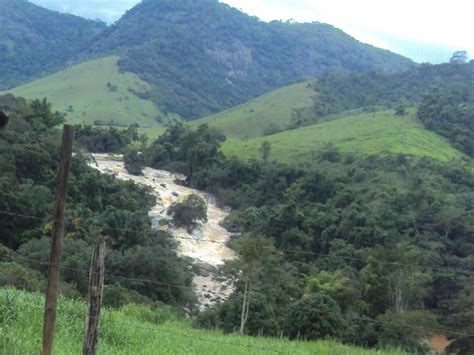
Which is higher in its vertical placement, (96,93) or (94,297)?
(96,93)

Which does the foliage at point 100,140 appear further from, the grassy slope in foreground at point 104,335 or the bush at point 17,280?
the grassy slope in foreground at point 104,335

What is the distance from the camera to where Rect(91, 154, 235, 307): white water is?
37.7 m

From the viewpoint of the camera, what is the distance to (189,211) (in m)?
49.1

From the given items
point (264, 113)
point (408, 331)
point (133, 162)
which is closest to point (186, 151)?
point (133, 162)

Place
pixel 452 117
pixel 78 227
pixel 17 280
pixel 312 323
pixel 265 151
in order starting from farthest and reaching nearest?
pixel 452 117, pixel 265 151, pixel 78 227, pixel 312 323, pixel 17 280

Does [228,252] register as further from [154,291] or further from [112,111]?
[112,111]

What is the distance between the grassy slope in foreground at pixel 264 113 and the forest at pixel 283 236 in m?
29.1

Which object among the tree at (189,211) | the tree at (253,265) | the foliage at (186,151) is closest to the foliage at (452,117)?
the foliage at (186,151)

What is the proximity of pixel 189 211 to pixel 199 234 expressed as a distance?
2099 millimetres

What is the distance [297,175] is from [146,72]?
9988 centimetres

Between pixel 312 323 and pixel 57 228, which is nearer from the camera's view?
pixel 57 228

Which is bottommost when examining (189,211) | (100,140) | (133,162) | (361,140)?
(189,211)

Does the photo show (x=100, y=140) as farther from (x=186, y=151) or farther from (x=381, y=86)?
(x=381, y=86)

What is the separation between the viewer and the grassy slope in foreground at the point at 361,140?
71.1 metres
